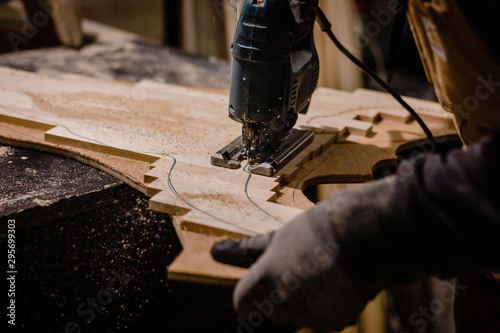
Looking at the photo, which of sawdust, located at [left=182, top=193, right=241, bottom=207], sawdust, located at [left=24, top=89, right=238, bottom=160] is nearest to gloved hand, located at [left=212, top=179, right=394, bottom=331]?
sawdust, located at [left=182, top=193, right=241, bottom=207]

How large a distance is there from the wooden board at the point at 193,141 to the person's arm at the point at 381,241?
0.45ft

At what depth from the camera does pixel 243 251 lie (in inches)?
44.8

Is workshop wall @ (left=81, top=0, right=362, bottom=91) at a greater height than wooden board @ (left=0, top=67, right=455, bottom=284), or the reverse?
wooden board @ (left=0, top=67, right=455, bottom=284)

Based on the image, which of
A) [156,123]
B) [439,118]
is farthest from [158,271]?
[439,118]

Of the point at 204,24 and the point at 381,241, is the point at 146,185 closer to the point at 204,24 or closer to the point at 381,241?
the point at 381,241

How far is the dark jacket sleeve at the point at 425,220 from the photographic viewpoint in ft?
3.12

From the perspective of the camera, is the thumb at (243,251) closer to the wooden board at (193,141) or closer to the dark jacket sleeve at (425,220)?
the wooden board at (193,141)

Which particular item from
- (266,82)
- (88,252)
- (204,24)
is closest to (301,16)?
(266,82)

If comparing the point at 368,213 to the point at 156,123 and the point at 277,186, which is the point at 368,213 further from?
the point at 156,123

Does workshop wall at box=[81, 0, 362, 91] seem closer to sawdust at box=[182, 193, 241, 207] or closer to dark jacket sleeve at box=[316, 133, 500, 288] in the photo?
sawdust at box=[182, 193, 241, 207]

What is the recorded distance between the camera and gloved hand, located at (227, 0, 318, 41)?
4.48 feet

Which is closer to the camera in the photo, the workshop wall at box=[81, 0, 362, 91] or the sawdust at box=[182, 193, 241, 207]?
the sawdust at box=[182, 193, 241, 207]

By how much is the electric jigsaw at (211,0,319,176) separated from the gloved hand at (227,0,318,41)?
14 millimetres

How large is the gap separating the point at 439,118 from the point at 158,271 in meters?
1.21
